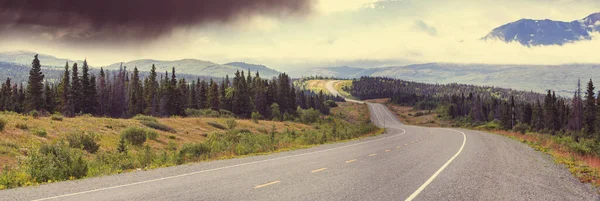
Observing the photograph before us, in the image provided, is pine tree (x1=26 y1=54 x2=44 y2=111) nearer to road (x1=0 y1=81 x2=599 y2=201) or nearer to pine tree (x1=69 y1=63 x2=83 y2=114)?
pine tree (x1=69 y1=63 x2=83 y2=114)

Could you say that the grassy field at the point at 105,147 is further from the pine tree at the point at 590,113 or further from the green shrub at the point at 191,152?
the pine tree at the point at 590,113

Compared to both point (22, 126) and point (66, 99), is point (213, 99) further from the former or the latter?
point (22, 126)

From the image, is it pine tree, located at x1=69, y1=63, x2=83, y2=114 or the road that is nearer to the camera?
the road

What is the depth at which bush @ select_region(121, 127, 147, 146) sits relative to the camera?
3005cm

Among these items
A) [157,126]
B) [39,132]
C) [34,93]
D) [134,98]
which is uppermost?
[34,93]

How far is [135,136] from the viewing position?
3045 cm

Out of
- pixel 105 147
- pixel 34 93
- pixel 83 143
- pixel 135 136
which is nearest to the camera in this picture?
pixel 83 143

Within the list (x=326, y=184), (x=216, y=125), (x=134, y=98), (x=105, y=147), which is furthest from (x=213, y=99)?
(x=326, y=184)

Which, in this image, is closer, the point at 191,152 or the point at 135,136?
the point at 191,152

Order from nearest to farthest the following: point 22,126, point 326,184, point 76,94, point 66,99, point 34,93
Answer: point 326,184 → point 22,126 → point 34,93 → point 76,94 → point 66,99

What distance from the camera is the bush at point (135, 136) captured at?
3005 cm

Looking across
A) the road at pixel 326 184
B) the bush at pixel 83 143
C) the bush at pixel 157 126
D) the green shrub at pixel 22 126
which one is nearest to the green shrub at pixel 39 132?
the green shrub at pixel 22 126

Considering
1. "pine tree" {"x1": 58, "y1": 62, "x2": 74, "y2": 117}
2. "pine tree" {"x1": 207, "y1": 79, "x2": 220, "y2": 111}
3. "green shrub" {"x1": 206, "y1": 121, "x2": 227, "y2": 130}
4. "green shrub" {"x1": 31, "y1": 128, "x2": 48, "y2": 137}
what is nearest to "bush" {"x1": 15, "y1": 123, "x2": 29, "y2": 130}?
"green shrub" {"x1": 31, "y1": 128, "x2": 48, "y2": 137}

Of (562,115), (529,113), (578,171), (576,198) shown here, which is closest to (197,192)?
(576,198)
